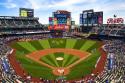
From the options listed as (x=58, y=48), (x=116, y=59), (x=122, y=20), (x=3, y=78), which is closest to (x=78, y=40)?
(x=58, y=48)

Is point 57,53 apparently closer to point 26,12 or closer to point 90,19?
point 90,19

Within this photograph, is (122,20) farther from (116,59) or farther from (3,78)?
(3,78)

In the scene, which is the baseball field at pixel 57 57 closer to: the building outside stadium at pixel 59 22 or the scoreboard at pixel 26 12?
the building outside stadium at pixel 59 22

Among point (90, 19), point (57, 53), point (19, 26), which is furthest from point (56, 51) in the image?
point (90, 19)

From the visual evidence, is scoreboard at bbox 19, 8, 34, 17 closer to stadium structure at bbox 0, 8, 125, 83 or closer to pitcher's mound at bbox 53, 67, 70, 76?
stadium structure at bbox 0, 8, 125, 83

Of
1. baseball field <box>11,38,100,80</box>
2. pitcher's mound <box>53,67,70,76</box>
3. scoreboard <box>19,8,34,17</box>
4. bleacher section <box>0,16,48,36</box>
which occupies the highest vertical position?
scoreboard <box>19,8,34,17</box>

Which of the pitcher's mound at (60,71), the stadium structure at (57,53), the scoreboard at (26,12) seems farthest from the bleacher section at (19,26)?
the pitcher's mound at (60,71)


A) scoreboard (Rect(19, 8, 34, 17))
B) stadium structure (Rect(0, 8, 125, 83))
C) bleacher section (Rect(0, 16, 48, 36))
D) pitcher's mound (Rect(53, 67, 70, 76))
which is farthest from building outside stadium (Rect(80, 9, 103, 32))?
pitcher's mound (Rect(53, 67, 70, 76))
